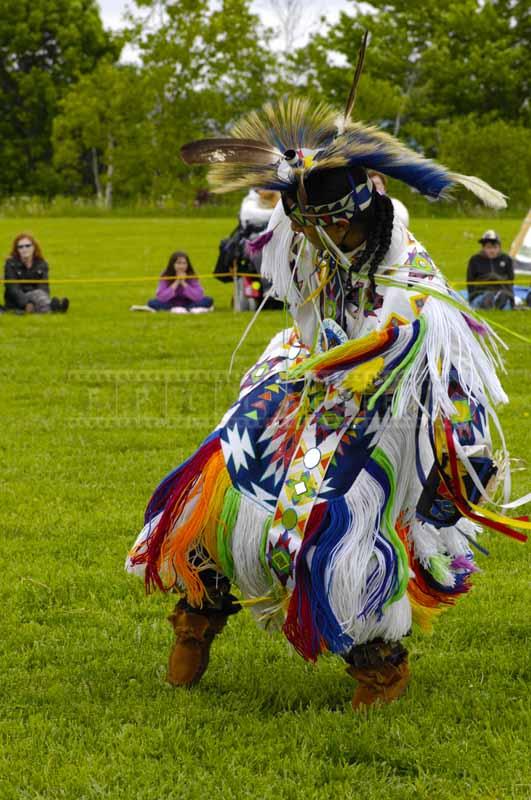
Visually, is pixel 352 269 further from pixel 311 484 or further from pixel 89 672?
pixel 89 672

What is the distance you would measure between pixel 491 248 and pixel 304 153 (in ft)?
36.9

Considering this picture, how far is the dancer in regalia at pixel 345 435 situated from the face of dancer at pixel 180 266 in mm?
11203

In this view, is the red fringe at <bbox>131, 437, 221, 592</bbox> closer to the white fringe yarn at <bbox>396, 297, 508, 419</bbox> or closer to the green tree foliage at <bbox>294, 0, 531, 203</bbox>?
the white fringe yarn at <bbox>396, 297, 508, 419</bbox>

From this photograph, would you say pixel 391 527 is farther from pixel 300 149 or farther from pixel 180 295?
pixel 180 295

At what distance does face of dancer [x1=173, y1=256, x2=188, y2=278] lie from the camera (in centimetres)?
1505

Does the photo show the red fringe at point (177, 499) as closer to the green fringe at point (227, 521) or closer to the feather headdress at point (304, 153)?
the green fringe at point (227, 521)

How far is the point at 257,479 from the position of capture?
12.2ft

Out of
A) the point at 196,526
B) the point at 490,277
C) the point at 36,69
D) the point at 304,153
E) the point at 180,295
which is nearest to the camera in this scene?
the point at 304,153

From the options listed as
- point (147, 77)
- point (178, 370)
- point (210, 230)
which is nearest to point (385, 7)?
point (147, 77)

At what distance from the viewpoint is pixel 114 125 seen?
44125mm

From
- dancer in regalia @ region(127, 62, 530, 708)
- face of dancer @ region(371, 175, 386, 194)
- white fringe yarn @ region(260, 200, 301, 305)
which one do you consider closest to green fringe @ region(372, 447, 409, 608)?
dancer in regalia @ region(127, 62, 530, 708)

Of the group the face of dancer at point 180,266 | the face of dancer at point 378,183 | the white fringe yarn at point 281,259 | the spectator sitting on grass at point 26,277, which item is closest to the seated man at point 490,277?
the face of dancer at point 180,266

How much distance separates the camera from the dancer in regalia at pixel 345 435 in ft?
11.6

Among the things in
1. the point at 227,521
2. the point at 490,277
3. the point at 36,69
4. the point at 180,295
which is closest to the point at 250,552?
the point at 227,521
